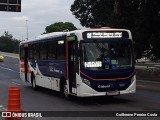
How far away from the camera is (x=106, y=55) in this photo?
1728 cm

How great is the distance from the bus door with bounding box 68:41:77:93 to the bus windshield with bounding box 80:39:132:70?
57 cm

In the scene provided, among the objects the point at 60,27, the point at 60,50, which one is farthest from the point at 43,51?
the point at 60,27

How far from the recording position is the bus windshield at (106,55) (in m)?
17.1

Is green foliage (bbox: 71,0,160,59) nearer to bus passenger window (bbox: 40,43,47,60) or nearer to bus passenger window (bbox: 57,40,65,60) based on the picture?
bus passenger window (bbox: 40,43,47,60)

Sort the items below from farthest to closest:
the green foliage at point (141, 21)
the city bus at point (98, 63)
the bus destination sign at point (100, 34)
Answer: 1. the green foliage at point (141, 21)
2. the bus destination sign at point (100, 34)
3. the city bus at point (98, 63)

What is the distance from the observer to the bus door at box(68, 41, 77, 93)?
17688mm


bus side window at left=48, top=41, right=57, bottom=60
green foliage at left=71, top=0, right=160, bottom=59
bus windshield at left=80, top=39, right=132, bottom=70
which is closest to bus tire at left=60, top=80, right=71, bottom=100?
bus side window at left=48, top=41, right=57, bottom=60

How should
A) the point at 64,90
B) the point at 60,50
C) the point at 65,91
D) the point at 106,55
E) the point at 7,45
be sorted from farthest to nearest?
the point at 7,45 < the point at 60,50 < the point at 64,90 < the point at 65,91 < the point at 106,55

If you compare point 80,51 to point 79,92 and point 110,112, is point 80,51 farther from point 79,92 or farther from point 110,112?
point 110,112

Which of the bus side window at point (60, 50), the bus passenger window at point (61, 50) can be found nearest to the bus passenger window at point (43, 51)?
the bus side window at point (60, 50)

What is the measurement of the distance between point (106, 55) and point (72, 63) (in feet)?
4.97

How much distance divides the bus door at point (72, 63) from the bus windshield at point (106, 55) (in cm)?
57

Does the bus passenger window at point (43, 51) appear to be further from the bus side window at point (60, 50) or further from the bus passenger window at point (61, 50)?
the bus passenger window at point (61, 50)

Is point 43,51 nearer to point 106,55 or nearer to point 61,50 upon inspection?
point 61,50
